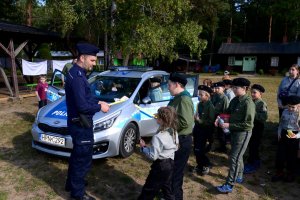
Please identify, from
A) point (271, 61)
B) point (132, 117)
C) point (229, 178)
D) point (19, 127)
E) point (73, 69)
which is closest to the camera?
point (73, 69)

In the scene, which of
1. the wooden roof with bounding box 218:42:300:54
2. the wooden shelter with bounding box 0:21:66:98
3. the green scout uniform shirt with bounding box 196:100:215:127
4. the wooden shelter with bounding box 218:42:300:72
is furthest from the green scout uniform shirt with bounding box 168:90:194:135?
the wooden roof with bounding box 218:42:300:54

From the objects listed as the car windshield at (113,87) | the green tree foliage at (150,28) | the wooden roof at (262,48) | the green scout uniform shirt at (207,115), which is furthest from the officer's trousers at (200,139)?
the wooden roof at (262,48)

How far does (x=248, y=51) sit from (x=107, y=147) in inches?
1585

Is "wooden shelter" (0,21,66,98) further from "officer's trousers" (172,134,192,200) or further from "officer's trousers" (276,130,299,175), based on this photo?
"officer's trousers" (276,130,299,175)

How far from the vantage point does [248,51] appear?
41.7 m

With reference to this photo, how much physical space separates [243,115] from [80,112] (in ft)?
7.53

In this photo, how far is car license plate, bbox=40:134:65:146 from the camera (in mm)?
4895

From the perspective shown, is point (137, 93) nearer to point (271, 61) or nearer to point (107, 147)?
point (107, 147)

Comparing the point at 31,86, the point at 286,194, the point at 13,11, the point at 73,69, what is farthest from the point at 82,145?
the point at 13,11

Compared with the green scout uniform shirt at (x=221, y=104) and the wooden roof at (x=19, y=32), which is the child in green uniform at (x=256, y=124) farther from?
the wooden roof at (x=19, y=32)

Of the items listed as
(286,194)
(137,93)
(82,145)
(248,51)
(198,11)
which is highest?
(198,11)

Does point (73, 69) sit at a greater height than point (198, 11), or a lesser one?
lesser

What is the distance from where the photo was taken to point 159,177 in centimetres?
354

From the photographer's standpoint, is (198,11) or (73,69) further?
(198,11)
